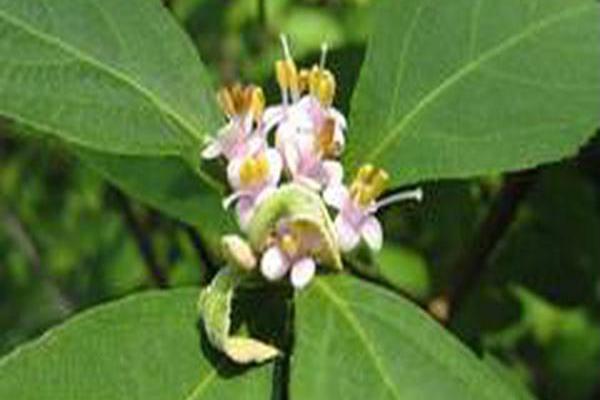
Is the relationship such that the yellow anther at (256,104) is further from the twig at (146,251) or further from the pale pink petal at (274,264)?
the twig at (146,251)

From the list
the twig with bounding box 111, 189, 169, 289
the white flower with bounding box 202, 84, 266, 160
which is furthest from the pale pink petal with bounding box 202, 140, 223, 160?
the twig with bounding box 111, 189, 169, 289

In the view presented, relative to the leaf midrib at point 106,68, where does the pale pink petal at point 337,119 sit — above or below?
below

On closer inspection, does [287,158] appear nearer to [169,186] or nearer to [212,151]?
[212,151]

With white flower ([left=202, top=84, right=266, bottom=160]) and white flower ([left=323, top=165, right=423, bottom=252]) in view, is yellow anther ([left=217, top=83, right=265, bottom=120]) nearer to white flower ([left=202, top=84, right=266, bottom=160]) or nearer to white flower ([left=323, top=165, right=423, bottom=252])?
white flower ([left=202, top=84, right=266, bottom=160])

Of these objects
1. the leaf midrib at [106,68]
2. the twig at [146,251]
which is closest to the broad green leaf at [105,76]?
the leaf midrib at [106,68]

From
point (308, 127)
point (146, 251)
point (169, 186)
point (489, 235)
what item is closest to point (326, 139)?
point (308, 127)

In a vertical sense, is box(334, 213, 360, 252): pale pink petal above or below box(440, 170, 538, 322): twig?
above
